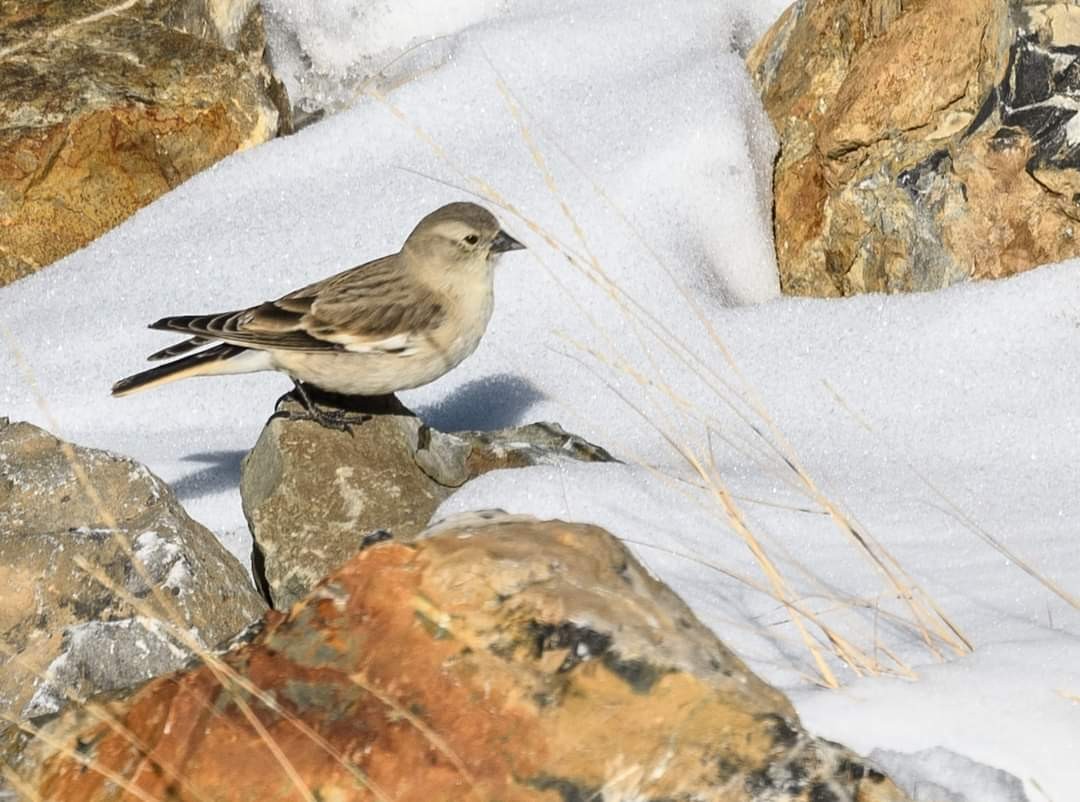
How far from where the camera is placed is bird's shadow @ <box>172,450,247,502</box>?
4969 millimetres

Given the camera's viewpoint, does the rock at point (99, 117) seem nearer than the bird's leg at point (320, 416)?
No

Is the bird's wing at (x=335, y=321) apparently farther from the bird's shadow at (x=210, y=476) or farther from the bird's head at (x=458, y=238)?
the bird's shadow at (x=210, y=476)

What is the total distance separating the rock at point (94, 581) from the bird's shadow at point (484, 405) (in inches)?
60.5

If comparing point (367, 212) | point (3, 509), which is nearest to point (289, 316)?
point (3, 509)

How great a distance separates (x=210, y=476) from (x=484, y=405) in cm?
102

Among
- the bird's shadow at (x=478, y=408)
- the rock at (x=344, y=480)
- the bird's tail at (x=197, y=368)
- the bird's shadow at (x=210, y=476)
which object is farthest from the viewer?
→ the bird's shadow at (x=478, y=408)

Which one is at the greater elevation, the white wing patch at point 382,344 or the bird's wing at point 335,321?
the bird's wing at point 335,321

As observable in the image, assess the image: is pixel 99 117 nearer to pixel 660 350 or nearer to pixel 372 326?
pixel 372 326

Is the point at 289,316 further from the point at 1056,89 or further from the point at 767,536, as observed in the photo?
the point at 1056,89

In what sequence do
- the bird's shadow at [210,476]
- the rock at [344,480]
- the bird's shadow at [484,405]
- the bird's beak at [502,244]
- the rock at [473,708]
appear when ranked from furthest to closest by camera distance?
the bird's shadow at [484,405] → the bird's shadow at [210,476] → the bird's beak at [502,244] → the rock at [344,480] → the rock at [473,708]

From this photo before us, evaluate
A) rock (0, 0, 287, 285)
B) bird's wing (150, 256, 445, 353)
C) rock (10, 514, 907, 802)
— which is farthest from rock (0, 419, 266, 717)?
rock (0, 0, 287, 285)

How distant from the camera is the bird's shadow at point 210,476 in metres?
4.97

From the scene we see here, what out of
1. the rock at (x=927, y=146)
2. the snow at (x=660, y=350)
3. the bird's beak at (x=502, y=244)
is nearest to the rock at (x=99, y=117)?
the snow at (x=660, y=350)

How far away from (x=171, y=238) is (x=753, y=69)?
2.50 metres
